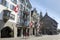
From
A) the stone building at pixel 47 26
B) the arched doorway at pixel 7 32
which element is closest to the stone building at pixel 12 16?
the arched doorway at pixel 7 32

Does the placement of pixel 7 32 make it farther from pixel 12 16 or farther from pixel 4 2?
pixel 4 2

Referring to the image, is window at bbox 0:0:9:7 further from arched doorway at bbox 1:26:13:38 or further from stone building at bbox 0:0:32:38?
arched doorway at bbox 1:26:13:38

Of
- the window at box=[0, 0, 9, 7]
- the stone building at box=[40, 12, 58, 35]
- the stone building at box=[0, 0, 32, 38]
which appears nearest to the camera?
the window at box=[0, 0, 9, 7]

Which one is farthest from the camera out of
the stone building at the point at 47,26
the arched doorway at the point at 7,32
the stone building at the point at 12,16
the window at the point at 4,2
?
the stone building at the point at 47,26

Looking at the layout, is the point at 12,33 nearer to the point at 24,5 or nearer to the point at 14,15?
the point at 14,15

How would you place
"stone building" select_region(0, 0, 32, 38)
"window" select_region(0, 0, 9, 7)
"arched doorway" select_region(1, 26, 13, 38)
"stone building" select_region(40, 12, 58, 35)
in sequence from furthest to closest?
"stone building" select_region(40, 12, 58, 35) < "arched doorway" select_region(1, 26, 13, 38) < "stone building" select_region(0, 0, 32, 38) < "window" select_region(0, 0, 9, 7)

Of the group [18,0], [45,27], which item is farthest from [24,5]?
[45,27]

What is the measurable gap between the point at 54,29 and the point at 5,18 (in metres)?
68.7

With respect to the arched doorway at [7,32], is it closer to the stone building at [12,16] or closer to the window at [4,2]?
the stone building at [12,16]

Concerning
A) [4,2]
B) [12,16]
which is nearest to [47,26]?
[12,16]

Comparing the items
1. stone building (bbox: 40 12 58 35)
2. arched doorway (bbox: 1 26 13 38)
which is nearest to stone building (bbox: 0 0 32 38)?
arched doorway (bbox: 1 26 13 38)

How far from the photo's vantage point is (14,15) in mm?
56812

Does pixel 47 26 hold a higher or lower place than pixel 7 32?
higher

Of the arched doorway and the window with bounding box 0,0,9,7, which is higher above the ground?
the window with bounding box 0,0,9,7
